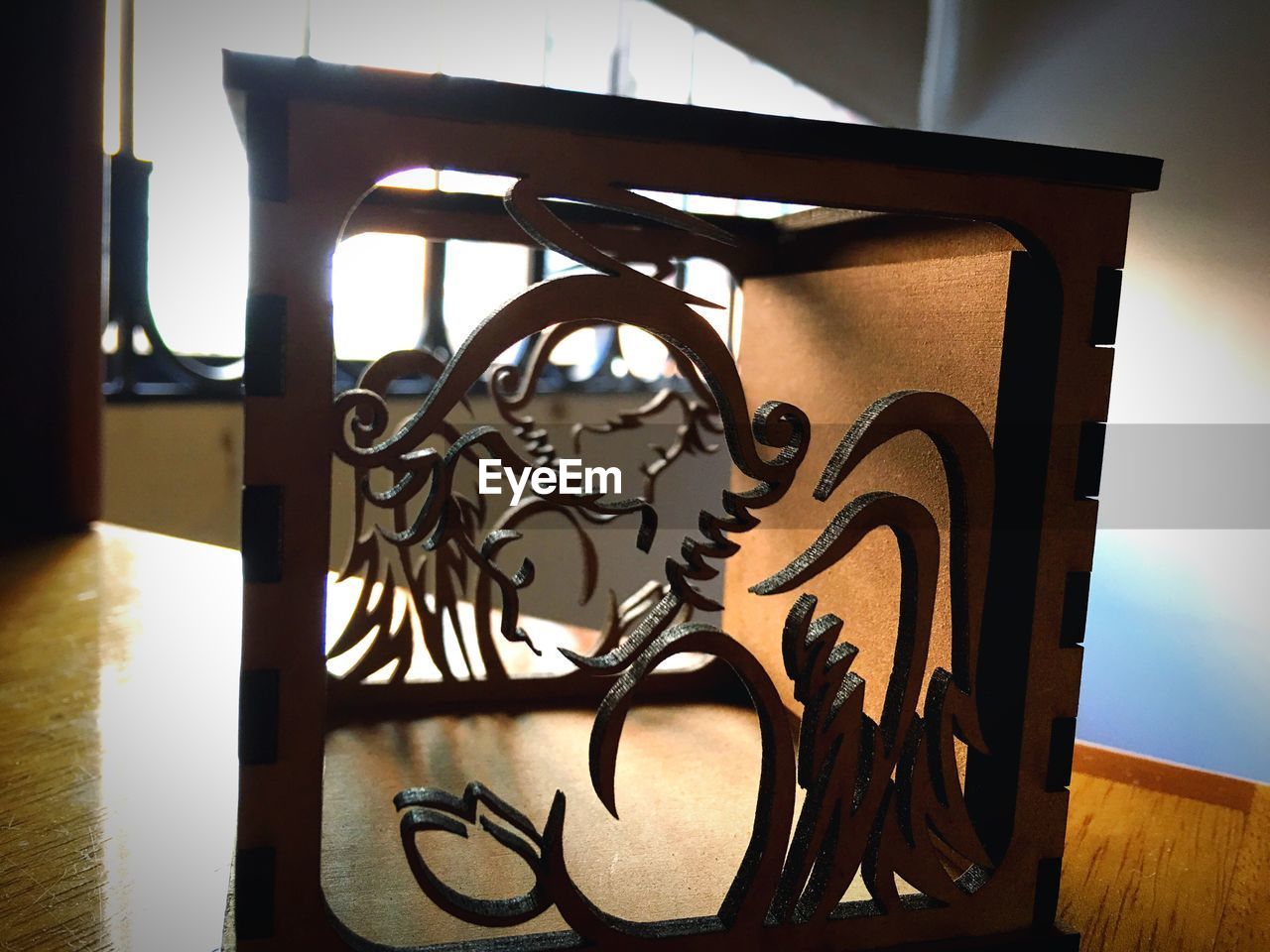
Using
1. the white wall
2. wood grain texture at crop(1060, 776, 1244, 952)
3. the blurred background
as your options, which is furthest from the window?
wood grain texture at crop(1060, 776, 1244, 952)

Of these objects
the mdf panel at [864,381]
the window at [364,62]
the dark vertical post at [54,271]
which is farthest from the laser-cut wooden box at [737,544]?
the window at [364,62]

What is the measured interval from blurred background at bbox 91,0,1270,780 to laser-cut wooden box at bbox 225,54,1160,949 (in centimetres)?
7

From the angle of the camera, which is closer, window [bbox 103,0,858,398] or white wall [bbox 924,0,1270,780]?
white wall [bbox 924,0,1270,780]

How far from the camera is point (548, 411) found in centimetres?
319

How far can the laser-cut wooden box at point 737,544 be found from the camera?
0.47 m

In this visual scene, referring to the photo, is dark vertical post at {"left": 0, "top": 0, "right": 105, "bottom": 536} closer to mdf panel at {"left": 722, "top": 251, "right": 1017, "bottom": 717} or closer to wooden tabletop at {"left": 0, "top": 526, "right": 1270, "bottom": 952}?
wooden tabletop at {"left": 0, "top": 526, "right": 1270, "bottom": 952}

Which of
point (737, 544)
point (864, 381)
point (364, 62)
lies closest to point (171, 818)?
point (737, 544)

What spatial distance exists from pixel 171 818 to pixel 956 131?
4.96ft

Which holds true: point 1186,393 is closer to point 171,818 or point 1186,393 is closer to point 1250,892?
point 1250,892

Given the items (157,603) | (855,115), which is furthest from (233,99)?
(855,115)

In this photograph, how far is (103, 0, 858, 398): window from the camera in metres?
2.33

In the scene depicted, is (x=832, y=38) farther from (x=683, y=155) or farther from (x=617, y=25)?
(x=683, y=155)

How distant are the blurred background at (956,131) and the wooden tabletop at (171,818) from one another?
1.21 feet

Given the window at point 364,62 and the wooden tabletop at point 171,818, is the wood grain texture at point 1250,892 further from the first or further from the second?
the window at point 364,62
